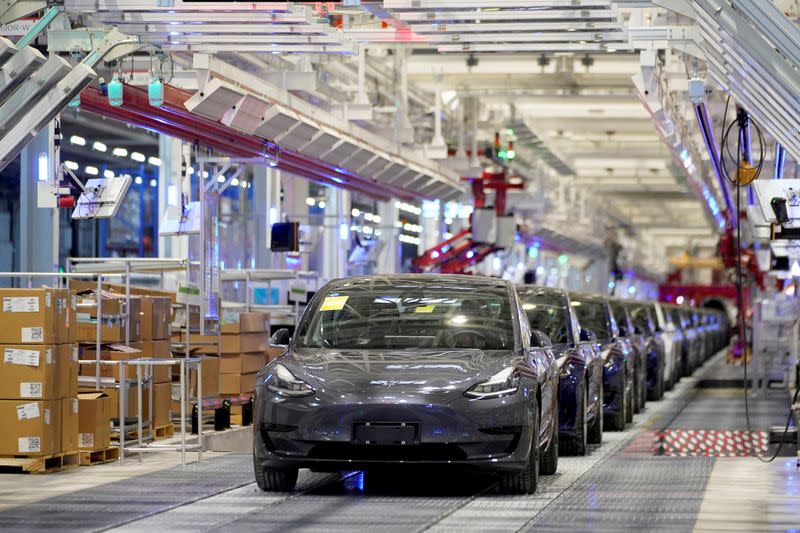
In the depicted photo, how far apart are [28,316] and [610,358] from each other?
23.3ft

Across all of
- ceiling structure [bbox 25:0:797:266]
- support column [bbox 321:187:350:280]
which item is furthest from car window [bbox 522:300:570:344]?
support column [bbox 321:187:350:280]

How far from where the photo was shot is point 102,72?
592 inches

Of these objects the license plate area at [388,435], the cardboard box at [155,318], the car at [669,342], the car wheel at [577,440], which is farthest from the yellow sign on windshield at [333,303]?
the car at [669,342]

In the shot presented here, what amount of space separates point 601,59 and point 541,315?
499 inches

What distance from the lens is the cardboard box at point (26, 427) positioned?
11203 millimetres

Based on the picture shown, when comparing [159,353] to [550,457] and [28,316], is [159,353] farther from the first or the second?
[550,457]

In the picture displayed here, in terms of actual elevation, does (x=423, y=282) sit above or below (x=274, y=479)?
above

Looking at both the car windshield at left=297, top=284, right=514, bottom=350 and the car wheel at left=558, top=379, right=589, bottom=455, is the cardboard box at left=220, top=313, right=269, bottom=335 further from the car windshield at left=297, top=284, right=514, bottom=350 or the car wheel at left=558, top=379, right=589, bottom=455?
the car windshield at left=297, top=284, right=514, bottom=350

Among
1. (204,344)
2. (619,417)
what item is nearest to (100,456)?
(204,344)

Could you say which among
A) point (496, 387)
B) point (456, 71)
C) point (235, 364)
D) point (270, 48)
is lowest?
point (235, 364)

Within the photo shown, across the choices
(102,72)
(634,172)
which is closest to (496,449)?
(102,72)

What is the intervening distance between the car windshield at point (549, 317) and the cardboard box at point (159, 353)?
11.0 feet

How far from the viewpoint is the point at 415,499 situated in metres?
9.22

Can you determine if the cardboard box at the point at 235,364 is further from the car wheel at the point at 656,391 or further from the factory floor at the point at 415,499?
the car wheel at the point at 656,391
